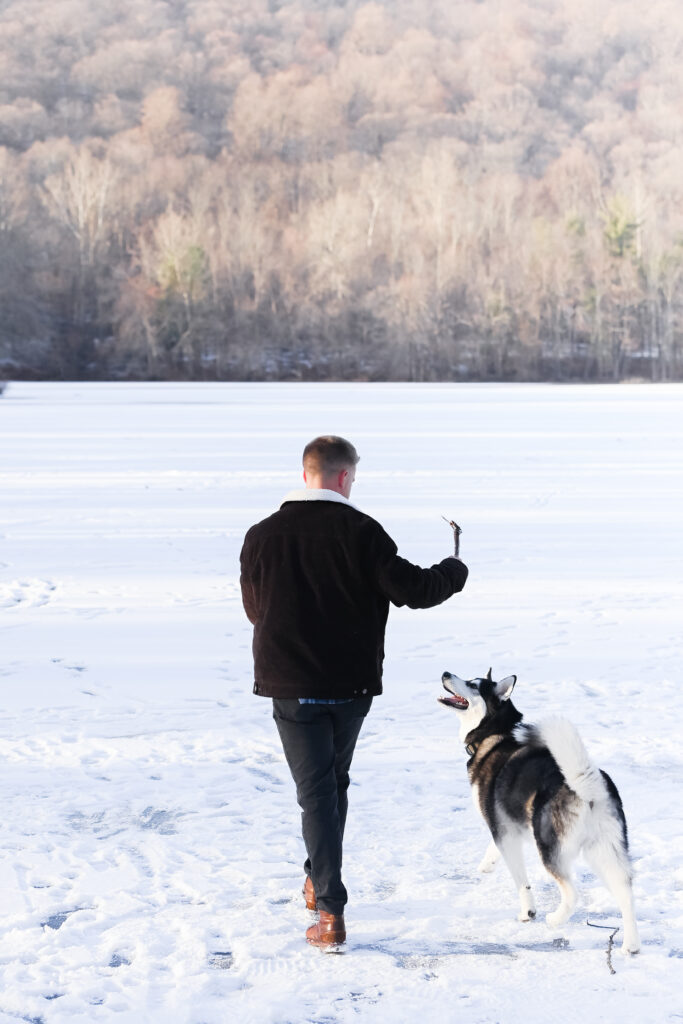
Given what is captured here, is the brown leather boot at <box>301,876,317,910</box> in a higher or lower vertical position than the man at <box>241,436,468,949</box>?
lower

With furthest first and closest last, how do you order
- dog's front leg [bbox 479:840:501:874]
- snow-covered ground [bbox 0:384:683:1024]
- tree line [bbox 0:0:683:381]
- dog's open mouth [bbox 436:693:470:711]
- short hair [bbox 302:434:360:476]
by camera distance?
tree line [bbox 0:0:683:381], dog's front leg [bbox 479:840:501:874], dog's open mouth [bbox 436:693:470:711], short hair [bbox 302:434:360:476], snow-covered ground [bbox 0:384:683:1024]

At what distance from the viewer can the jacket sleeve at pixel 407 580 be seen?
3.75m

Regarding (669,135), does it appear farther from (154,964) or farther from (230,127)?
(154,964)

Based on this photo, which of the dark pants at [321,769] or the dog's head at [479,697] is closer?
the dark pants at [321,769]

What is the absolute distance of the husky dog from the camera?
375 cm

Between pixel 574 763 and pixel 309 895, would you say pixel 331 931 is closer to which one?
pixel 309 895

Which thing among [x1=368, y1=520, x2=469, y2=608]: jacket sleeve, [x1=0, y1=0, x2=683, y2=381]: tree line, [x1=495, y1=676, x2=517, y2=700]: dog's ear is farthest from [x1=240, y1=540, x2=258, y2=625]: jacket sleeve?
[x1=0, y1=0, x2=683, y2=381]: tree line

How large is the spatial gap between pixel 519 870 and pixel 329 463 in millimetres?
1429

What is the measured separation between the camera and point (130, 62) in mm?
163250

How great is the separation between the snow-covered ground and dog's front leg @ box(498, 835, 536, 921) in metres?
0.06

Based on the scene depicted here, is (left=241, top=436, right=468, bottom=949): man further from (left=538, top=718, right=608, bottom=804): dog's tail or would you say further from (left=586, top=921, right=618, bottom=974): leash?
(left=586, top=921, right=618, bottom=974): leash

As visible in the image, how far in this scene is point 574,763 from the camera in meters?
3.77

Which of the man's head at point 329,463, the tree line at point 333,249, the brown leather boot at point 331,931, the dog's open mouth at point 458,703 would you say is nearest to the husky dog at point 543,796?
the dog's open mouth at point 458,703

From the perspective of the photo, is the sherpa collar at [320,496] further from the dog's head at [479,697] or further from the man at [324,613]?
the dog's head at [479,697]
